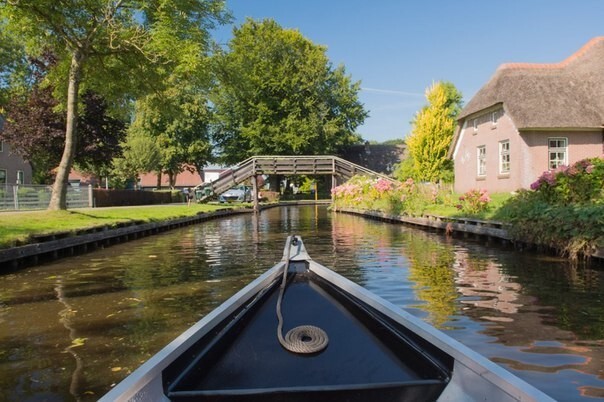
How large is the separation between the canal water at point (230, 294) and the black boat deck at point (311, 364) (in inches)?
64.7

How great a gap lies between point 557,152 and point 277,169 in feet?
72.7

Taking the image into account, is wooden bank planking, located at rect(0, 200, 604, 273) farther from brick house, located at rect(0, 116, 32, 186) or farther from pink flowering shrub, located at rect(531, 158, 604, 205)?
brick house, located at rect(0, 116, 32, 186)

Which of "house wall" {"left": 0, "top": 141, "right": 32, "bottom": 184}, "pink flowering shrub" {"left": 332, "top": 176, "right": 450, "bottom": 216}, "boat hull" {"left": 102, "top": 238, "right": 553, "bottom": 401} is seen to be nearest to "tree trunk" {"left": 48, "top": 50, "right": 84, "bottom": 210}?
"pink flowering shrub" {"left": 332, "top": 176, "right": 450, "bottom": 216}

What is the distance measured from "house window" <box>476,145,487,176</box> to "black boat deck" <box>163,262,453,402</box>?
3015 cm

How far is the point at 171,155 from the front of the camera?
62469 millimetres

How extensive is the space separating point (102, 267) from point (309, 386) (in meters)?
10.4

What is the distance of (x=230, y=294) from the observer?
29.2 ft

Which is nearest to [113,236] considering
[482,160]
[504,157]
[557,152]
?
[504,157]

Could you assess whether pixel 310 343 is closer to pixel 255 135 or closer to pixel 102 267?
pixel 102 267

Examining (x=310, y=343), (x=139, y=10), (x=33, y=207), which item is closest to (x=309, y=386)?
(x=310, y=343)

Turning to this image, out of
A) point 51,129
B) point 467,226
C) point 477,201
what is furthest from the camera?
point 51,129

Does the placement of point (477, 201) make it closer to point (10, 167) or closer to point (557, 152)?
point (557, 152)

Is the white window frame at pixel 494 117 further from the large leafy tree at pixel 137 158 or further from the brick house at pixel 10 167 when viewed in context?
the large leafy tree at pixel 137 158

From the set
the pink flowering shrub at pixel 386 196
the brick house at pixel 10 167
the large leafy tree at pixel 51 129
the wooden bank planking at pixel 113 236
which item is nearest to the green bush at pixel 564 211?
the wooden bank planking at pixel 113 236
